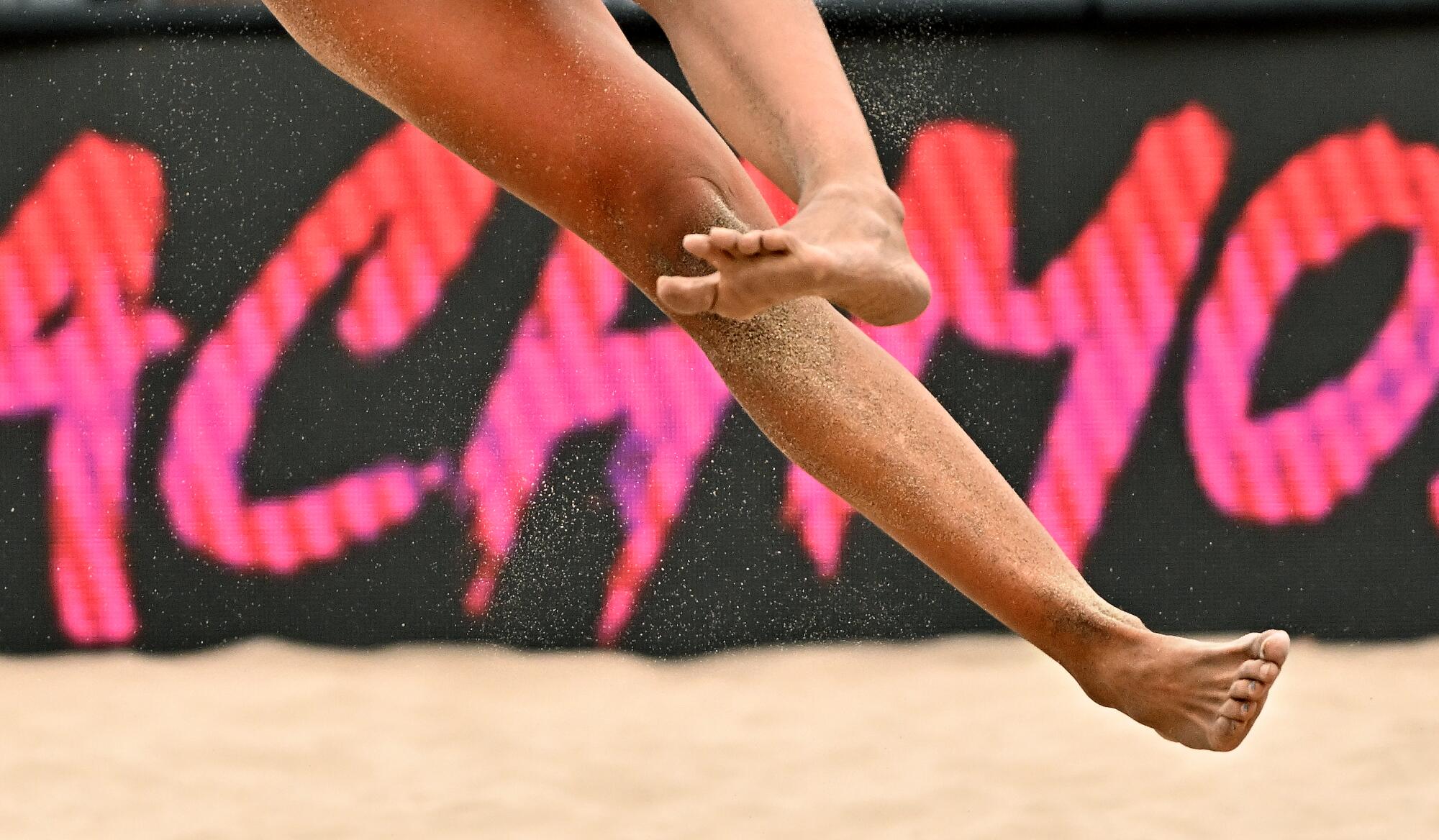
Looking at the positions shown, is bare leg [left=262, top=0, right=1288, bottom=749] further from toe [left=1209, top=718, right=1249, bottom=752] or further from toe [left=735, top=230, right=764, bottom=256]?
toe [left=735, top=230, right=764, bottom=256]

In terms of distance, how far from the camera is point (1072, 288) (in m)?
2.51

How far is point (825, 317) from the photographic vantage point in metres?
1.14

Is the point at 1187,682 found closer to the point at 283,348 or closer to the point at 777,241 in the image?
the point at 777,241

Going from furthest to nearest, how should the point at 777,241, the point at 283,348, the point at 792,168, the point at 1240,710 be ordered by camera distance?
the point at 283,348, the point at 1240,710, the point at 792,168, the point at 777,241

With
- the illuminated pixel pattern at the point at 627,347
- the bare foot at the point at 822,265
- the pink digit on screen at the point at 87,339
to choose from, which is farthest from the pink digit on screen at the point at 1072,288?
the bare foot at the point at 822,265

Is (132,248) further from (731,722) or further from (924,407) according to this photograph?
(924,407)

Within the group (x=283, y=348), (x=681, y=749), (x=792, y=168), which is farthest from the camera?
(x=283, y=348)

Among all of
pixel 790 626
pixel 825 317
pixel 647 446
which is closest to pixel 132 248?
pixel 647 446

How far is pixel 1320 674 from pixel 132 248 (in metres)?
1.90

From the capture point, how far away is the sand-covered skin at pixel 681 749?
1.76 meters

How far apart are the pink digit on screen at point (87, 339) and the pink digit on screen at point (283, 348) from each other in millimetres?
96

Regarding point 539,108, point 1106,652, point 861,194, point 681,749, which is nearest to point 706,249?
point 861,194

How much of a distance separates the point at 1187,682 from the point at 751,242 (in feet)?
1.78

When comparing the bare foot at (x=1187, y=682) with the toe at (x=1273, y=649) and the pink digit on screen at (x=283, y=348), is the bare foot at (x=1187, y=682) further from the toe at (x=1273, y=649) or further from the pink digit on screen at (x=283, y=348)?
the pink digit on screen at (x=283, y=348)
